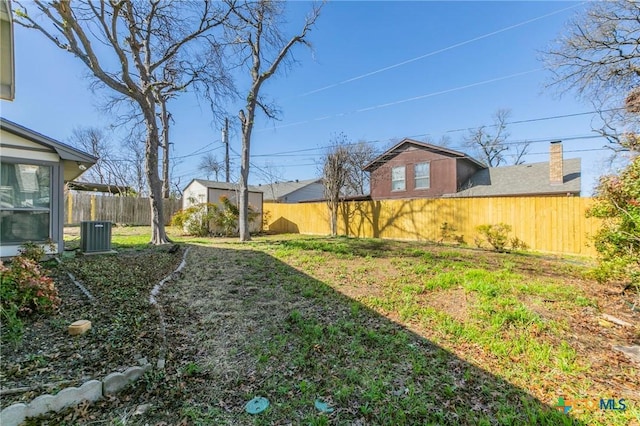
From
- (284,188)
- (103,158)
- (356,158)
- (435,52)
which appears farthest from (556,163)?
(103,158)

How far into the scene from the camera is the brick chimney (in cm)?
1255

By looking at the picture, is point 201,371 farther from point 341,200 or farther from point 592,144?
point 592,144

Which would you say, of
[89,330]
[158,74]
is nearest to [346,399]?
[89,330]

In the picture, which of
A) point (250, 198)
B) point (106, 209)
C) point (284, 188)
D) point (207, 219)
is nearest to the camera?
point (207, 219)

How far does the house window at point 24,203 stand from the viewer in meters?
5.38

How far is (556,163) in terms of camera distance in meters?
12.8

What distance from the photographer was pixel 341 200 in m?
14.3

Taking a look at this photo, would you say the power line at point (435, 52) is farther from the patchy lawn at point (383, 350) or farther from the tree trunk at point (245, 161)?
the patchy lawn at point (383, 350)

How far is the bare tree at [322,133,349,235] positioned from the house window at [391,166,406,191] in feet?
14.1

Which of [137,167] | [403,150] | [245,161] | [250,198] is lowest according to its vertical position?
[250,198]

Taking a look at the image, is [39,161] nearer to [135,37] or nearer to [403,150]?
[135,37]

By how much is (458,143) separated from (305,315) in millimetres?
25374

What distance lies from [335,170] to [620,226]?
978 centimetres

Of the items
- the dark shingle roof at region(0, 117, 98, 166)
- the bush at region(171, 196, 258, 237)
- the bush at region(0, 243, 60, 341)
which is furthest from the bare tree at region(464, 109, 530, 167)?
the bush at region(0, 243, 60, 341)
